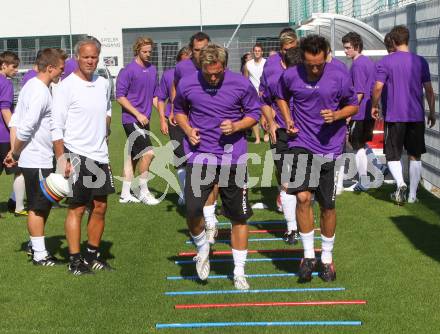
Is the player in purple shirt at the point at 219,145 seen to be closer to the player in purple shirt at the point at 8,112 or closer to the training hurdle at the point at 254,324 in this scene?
the training hurdle at the point at 254,324

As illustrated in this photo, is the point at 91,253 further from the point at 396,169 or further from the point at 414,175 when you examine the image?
the point at 414,175

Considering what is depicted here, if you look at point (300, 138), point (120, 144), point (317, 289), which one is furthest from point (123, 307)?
point (120, 144)

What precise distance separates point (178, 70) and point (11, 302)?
13.8 ft

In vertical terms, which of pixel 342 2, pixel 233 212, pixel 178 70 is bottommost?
pixel 233 212

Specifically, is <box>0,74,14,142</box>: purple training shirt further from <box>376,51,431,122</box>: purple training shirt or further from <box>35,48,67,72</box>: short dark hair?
<box>376,51,431,122</box>: purple training shirt

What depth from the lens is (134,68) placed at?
11586 mm

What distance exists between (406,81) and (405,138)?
773 mm

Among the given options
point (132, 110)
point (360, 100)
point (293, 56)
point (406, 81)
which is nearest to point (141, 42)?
point (132, 110)

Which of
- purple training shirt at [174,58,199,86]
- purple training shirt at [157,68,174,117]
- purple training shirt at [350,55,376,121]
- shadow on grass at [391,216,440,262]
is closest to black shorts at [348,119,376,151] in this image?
purple training shirt at [350,55,376,121]

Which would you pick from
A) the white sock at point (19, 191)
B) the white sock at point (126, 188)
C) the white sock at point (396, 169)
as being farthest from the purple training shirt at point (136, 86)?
the white sock at point (396, 169)

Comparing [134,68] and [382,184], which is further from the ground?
[134,68]

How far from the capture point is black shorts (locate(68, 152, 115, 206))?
7547mm

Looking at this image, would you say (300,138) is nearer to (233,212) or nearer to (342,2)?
(233,212)

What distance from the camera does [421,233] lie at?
923cm
